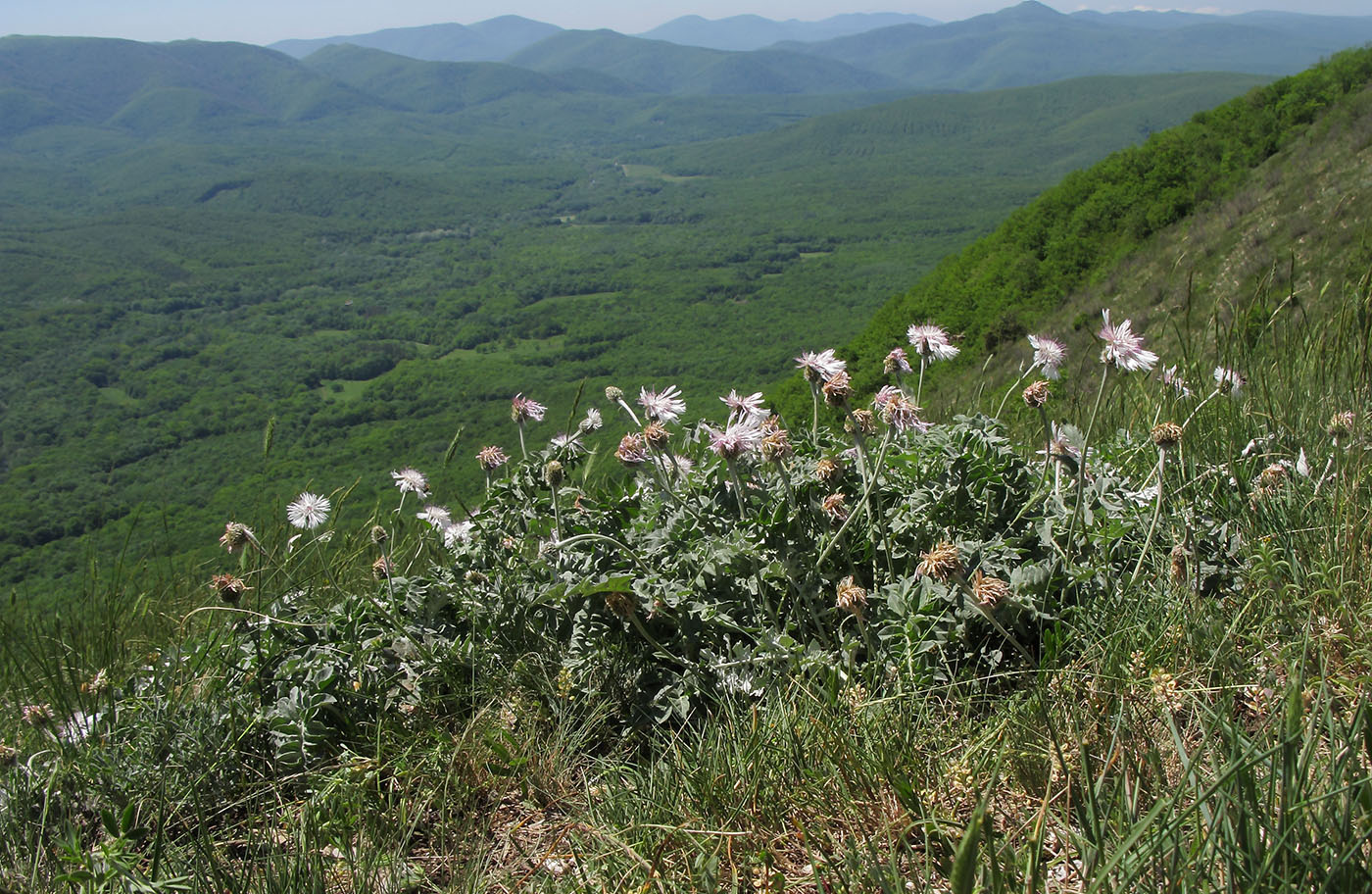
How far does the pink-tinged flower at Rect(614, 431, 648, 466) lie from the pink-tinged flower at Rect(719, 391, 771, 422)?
0.27 m

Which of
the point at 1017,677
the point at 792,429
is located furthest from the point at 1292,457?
the point at 792,429

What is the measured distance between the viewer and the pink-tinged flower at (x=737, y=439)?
2.10 metres

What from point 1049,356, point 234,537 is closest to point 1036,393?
point 1049,356

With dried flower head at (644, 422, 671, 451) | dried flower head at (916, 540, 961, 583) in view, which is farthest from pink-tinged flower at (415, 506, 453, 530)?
dried flower head at (916, 540, 961, 583)

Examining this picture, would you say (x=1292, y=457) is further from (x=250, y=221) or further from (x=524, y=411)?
(x=250, y=221)

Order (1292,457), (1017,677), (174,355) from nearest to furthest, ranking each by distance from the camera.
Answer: (1017,677), (1292,457), (174,355)

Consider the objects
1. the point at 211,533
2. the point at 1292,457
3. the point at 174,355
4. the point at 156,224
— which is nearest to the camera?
the point at 1292,457

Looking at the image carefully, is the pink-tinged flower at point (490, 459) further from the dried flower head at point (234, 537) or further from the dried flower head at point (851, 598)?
the dried flower head at point (851, 598)

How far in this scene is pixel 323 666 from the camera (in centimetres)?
232

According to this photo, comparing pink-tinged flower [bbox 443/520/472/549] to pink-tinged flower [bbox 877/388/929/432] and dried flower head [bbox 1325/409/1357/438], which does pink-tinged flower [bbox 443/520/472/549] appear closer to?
pink-tinged flower [bbox 877/388/929/432]

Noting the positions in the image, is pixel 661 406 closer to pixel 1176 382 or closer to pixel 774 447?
pixel 774 447

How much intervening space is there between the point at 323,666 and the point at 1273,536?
2.47m

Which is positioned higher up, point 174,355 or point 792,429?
point 792,429

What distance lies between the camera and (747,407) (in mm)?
2336
